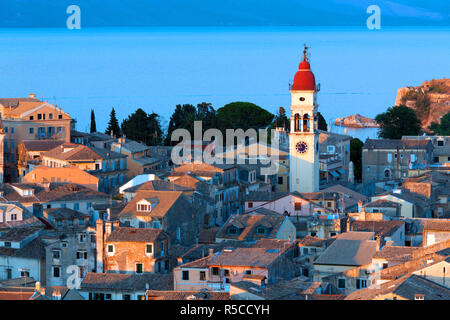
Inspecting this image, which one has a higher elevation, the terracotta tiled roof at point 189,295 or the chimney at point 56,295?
the terracotta tiled roof at point 189,295

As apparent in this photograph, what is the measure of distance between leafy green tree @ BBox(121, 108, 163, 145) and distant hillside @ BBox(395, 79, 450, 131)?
37110mm

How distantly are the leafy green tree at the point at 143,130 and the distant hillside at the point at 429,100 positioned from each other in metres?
37.1

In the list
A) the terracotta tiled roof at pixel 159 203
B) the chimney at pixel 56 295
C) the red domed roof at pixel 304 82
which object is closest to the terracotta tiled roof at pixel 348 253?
the chimney at pixel 56 295

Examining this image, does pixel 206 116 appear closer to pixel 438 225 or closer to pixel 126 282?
pixel 438 225

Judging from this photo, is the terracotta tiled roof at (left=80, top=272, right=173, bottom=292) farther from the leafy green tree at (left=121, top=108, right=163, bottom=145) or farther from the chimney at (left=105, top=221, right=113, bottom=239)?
the leafy green tree at (left=121, top=108, right=163, bottom=145)

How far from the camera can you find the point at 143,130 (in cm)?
6906

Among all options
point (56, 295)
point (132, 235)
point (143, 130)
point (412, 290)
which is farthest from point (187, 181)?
point (143, 130)

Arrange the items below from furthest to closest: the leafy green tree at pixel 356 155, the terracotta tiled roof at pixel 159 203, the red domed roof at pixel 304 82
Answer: the leafy green tree at pixel 356 155, the red domed roof at pixel 304 82, the terracotta tiled roof at pixel 159 203

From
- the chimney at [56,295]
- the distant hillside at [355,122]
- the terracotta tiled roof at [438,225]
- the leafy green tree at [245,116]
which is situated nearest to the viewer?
the chimney at [56,295]

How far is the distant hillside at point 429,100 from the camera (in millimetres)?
100925

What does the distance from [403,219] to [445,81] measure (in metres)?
78.6

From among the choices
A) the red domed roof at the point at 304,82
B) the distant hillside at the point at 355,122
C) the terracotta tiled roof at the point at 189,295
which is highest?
the red domed roof at the point at 304,82

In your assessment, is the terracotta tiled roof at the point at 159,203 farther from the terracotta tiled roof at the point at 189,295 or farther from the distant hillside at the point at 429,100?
the distant hillside at the point at 429,100
